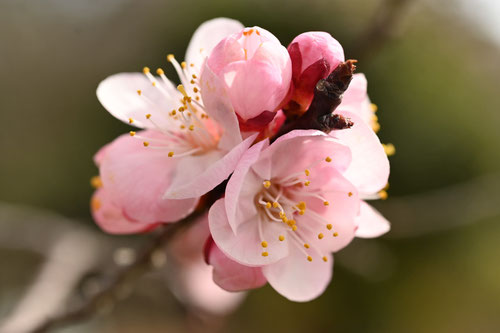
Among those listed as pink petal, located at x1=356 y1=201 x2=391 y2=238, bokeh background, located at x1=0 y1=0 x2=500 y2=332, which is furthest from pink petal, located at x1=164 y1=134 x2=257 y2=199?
bokeh background, located at x1=0 y1=0 x2=500 y2=332

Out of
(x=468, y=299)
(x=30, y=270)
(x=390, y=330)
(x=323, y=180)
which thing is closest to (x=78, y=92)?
(x=30, y=270)

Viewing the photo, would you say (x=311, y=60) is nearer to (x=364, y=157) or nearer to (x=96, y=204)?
(x=364, y=157)

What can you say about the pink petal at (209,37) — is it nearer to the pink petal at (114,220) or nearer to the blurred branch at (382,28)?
the pink petal at (114,220)

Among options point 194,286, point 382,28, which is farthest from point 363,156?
point 194,286

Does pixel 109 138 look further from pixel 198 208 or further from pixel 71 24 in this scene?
pixel 198 208

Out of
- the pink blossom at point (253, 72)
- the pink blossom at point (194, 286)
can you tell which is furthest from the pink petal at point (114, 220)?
the pink blossom at point (194, 286)

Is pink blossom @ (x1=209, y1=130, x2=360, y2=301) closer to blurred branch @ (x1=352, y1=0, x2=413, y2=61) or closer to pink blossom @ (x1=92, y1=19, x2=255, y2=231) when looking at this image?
pink blossom @ (x1=92, y1=19, x2=255, y2=231)

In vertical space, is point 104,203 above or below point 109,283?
above
